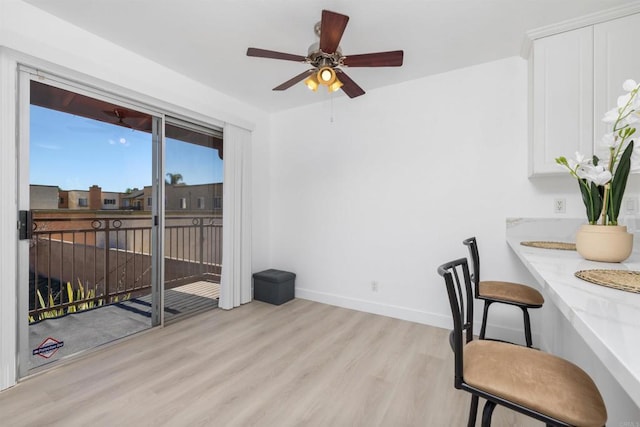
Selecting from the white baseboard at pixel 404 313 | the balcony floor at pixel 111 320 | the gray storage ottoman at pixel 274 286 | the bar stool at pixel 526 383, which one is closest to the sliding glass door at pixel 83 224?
the balcony floor at pixel 111 320

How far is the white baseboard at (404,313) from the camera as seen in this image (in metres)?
2.51

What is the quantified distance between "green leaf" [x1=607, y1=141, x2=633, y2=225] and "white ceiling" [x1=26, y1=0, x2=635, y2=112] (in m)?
1.27

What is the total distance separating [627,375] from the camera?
0.51 meters

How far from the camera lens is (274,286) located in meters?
3.46

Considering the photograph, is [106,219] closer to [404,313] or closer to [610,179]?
[404,313]

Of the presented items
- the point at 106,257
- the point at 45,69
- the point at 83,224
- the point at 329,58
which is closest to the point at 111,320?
the point at 106,257

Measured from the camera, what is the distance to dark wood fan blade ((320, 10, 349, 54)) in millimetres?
1590

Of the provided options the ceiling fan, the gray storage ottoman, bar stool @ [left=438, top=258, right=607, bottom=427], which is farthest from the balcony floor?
bar stool @ [left=438, top=258, right=607, bottom=427]

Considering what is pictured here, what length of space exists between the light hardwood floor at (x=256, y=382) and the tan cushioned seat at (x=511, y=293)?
2.10 feet

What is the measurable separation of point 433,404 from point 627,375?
150 cm

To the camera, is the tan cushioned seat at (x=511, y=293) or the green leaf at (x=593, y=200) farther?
the tan cushioned seat at (x=511, y=293)

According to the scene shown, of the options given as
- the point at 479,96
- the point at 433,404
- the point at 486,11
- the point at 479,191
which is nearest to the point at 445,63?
the point at 479,96

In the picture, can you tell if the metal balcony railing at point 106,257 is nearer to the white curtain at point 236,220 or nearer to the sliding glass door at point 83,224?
the sliding glass door at point 83,224

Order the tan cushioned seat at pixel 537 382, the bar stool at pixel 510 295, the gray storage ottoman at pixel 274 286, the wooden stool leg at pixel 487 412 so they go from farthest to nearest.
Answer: the gray storage ottoman at pixel 274 286 → the bar stool at pixel 510 295 → the wooden stool leg at pixel 487 412 → the tan cushioned seat at pixel 537 382
